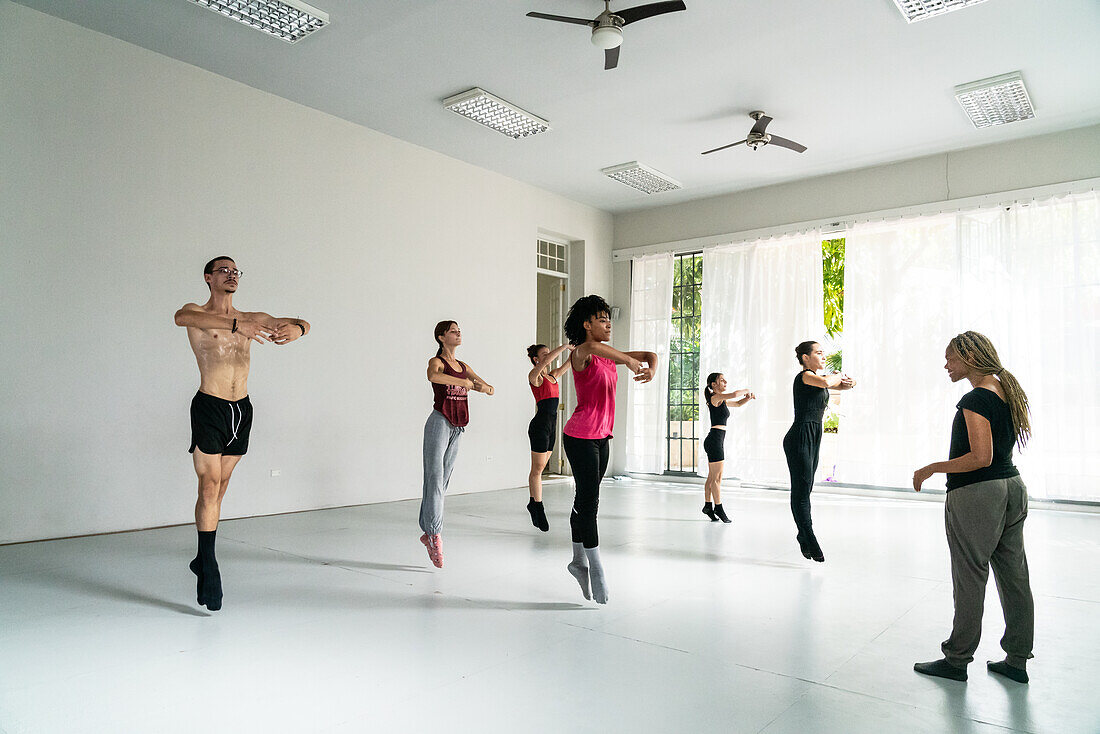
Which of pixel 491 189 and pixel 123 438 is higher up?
pixel 491 189

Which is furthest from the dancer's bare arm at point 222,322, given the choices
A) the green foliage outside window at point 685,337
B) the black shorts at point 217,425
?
the green foliage outside window at point 685,337

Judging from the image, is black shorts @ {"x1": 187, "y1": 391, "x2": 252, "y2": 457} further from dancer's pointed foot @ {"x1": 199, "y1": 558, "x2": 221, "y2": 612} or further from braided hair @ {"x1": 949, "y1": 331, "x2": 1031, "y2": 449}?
braided hair @ {"x1": 949, "y1": 331, "x2": 1031, "y2": 449}

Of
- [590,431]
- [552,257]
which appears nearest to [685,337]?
[552,257]

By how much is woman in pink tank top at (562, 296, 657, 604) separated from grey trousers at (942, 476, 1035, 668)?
141 centimetres

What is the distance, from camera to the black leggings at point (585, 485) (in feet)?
10.7

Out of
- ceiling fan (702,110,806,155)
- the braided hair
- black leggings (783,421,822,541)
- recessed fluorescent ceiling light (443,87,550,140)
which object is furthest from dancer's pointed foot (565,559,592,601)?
ceiling fan (702,110,806,155)

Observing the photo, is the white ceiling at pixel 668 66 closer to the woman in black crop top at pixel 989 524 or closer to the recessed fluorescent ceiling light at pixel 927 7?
the recessed fluorescent ceiling light at pixel 927 7

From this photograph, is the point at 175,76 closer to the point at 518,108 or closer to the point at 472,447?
the point at 518,108

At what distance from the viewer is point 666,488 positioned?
28.2ft

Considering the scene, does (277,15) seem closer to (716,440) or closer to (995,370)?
(716,440)

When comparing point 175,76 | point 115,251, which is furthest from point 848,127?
point 115,251

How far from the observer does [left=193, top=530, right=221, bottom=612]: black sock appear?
317 cm

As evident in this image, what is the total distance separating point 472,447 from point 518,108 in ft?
12.1

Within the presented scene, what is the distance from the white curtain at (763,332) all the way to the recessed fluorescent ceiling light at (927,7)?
368 centimetres
